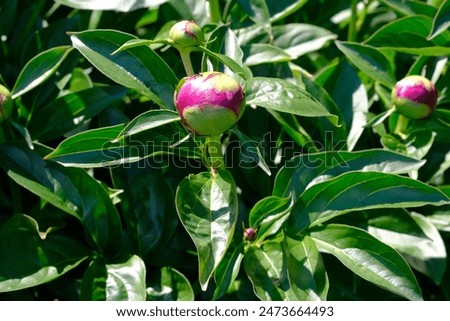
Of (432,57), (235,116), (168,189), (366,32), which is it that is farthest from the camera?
(366,32)

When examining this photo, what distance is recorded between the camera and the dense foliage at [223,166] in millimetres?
1107

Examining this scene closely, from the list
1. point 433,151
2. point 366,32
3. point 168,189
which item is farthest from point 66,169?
point 366,32

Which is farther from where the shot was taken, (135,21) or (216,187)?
(135,21)

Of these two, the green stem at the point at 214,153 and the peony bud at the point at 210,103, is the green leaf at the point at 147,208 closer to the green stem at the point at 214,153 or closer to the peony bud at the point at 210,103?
the green stem at the point at 214,153

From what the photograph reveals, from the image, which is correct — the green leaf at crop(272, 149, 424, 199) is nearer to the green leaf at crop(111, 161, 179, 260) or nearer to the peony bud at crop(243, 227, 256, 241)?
the peony bud at crop(243, 227, 256, 241)

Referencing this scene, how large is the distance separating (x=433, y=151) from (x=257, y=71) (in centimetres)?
39

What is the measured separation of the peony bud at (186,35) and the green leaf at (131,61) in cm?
6

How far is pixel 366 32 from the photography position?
1719 millimetres

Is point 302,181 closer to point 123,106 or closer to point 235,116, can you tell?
point 235,116

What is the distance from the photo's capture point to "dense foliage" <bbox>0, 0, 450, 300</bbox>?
3.63ft

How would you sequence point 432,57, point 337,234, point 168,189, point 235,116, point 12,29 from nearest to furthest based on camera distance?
point 235,116 < point 337,234 < point 168,189 < point 432,57 < point 12,29

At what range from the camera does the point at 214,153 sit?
3.71 ft

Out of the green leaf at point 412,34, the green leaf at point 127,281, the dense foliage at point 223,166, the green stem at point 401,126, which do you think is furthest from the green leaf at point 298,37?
the green leaf at point 127,281

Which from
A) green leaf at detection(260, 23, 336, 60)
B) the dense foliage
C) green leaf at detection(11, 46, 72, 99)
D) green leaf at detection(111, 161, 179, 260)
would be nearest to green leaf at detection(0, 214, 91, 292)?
the dense foliage
